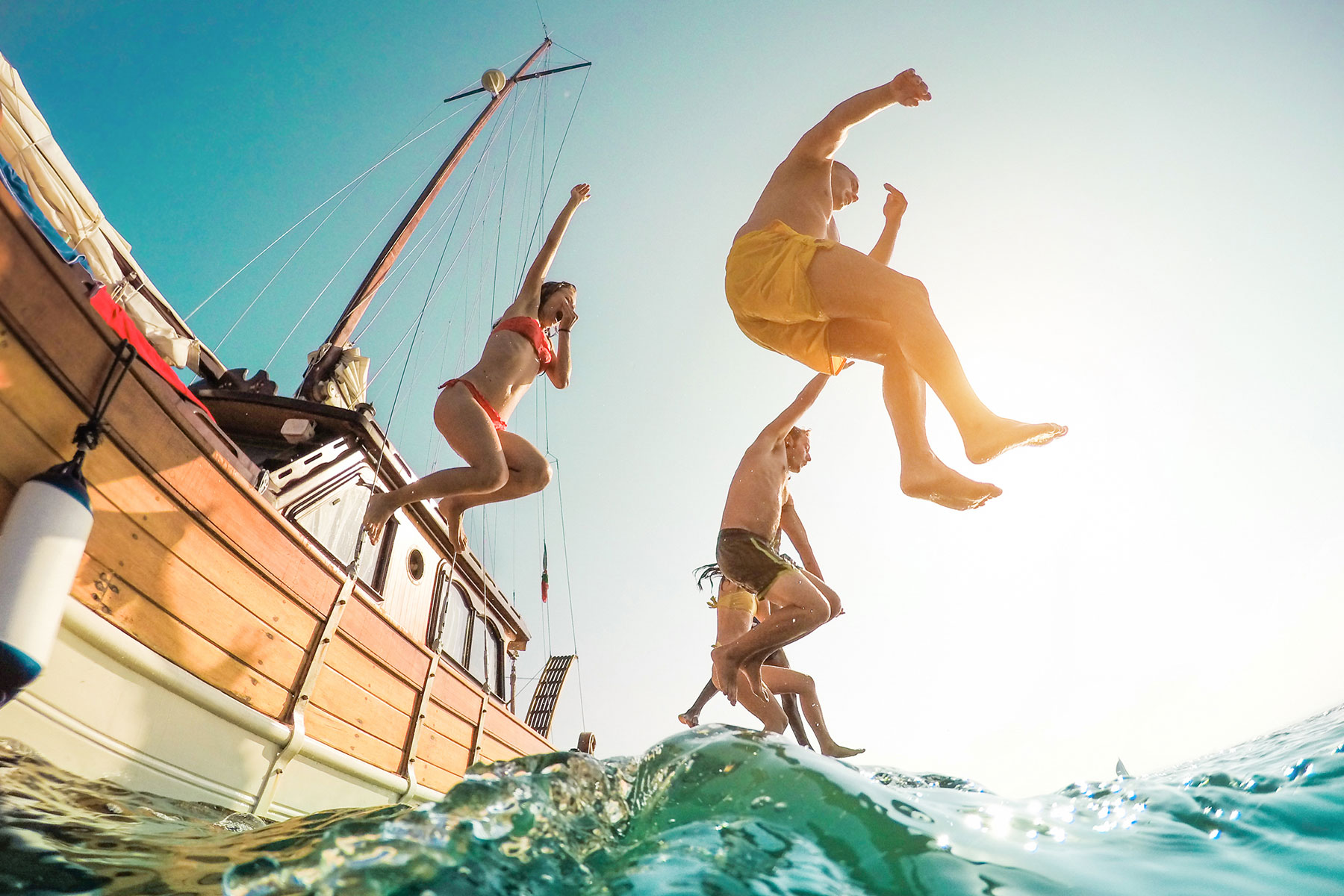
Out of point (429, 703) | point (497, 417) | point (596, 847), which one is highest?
point (497, 417)

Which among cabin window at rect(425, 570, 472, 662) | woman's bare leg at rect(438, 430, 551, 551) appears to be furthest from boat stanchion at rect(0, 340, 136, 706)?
cabin window at rect(425, 570, 472, 662)

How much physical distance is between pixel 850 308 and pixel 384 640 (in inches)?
109

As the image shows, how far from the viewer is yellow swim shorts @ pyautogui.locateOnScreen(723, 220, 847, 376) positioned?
249 cm

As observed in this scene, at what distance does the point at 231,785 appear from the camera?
7.75 feet

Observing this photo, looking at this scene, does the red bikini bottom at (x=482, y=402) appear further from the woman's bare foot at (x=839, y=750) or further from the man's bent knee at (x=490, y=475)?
the woman's bare foot at (x=839, y=750)

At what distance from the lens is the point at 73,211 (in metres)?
3.86

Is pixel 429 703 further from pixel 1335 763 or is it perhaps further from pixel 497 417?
pixel 1335 763

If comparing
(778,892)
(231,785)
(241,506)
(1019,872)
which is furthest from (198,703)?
(1019,872)

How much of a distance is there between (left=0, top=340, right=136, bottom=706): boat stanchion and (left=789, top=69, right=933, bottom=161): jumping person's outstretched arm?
278 centimetres

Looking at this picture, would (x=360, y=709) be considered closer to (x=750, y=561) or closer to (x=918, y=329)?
(x=750, y=561)

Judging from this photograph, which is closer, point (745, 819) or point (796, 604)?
point (745, 819)

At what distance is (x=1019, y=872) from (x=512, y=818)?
0.79m

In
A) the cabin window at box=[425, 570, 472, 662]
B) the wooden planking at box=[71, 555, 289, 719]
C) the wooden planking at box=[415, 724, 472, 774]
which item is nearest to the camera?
the wooden planking at box=[71, 555, 289, 719]

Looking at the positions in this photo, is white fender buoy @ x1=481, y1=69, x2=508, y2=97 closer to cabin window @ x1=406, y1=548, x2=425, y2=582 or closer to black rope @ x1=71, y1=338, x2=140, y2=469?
cabin window @ x1=406, y1=548, x2=425, y2=582
